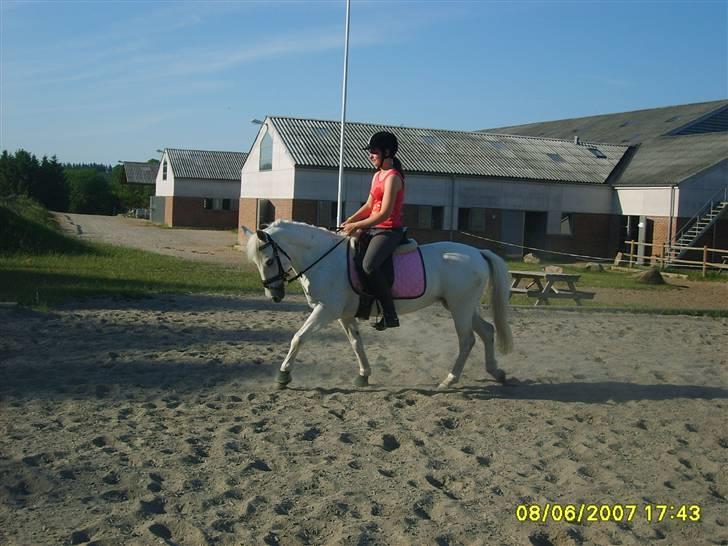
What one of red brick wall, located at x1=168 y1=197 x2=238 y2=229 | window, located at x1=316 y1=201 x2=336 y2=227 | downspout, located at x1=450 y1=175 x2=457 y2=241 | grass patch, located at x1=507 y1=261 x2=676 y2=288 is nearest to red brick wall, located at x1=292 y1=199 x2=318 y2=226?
window, located at x1=316 y1=201 x2=336 y2=227

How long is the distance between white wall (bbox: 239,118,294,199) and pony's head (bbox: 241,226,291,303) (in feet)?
80.4

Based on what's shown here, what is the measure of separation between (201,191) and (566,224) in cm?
3011

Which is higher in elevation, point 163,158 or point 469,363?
point 163,158

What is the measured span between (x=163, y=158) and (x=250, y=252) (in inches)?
2293

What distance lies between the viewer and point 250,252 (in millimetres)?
8281

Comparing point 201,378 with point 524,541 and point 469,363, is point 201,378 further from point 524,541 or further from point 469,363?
point 524,541

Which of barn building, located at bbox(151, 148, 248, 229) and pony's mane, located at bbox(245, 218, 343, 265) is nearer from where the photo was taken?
pony's mane, located at bbox(245, 218, 343, 265)

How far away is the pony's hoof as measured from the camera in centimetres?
833

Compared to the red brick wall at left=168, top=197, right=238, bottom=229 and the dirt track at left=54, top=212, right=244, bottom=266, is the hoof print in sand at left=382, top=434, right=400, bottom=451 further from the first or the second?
A: the red brick wall at left=168, top=197, right=238, bottom=229

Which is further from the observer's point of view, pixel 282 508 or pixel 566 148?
pixel 566 148

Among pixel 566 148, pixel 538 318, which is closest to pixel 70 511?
pixel 538 318

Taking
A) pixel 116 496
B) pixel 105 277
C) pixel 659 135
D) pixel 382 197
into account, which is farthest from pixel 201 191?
pixel 116 496

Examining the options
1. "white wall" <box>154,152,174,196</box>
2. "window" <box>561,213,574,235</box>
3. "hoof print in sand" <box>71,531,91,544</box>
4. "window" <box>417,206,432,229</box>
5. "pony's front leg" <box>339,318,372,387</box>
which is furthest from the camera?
"white wall" <box>154,152,174,196</box>

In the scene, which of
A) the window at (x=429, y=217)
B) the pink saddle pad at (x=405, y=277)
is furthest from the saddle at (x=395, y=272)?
the window at (x=429, y=217)
